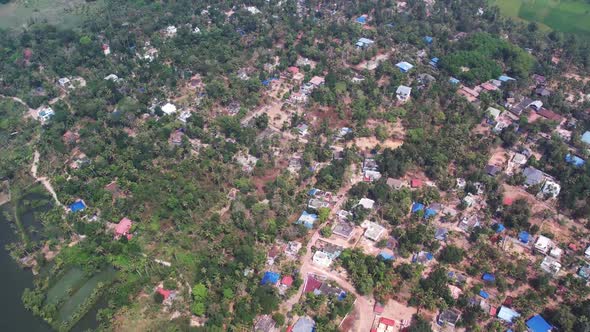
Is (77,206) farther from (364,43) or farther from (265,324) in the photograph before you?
(364,43)

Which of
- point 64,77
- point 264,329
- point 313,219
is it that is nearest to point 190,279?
point 264,329

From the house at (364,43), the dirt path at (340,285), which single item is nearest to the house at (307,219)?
the dirt path at (340,285)

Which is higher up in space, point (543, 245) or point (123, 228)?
point (543, 245)

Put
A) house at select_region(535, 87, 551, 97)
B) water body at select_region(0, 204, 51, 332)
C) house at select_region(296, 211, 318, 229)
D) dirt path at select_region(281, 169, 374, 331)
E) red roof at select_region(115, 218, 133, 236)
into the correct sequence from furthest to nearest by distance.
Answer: house at select_region(535, 87, 551, 97), red roof at select_region(115, 218, 133, 236), house at select_region(296, 211, 318, 229), water body at select_region(0, 204, 51, 332), dirt path at select_region(281, 169, 374, 331)

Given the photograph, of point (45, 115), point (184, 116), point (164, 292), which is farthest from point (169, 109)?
point (164, 292)

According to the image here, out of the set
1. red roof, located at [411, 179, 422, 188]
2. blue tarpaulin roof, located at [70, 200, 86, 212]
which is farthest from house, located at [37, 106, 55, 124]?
red roof, located at [411, 179, 422, 188]

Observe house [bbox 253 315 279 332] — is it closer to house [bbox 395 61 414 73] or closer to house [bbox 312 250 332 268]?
house [bbox 312 250 332 268]

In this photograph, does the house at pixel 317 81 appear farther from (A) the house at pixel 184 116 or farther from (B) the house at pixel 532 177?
(B) the house at pixel 532 177
